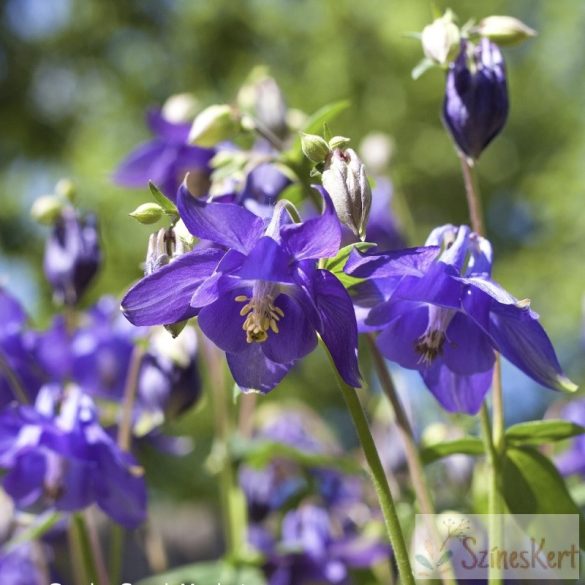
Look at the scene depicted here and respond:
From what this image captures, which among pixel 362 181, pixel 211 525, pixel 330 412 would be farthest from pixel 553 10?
pixel 362 181

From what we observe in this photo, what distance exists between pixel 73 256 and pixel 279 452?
39 cm

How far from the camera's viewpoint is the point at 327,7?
7.09 metres

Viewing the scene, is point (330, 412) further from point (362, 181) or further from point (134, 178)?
point (362, 181)

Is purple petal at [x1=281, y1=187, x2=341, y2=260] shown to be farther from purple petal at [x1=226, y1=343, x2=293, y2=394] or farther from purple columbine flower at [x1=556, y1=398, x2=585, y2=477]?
purple columbine flower at [x1=556, y1=398, x2=585, y2=477]

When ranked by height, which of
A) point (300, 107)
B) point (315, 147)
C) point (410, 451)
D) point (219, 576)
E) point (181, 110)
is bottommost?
point (219, 576)

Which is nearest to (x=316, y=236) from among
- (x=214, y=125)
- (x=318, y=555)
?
(x=214, y=125)

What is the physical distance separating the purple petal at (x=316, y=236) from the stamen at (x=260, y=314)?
0.22ft


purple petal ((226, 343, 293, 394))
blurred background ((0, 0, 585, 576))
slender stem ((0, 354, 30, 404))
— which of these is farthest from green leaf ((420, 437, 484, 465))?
blurred background ((0, 0, 585, 576))

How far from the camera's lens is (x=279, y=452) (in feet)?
4.37

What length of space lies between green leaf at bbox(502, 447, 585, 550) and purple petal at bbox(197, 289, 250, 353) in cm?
31

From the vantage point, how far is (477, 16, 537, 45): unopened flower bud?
0.98 metres

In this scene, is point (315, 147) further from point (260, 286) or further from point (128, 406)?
point (128, 406)

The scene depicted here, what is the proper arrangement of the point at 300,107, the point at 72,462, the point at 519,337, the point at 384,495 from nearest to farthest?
the point at 384,495 < the point at 519,337 < the point at 72,462 < the point at 300,107

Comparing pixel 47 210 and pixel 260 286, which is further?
pixel 47 210
